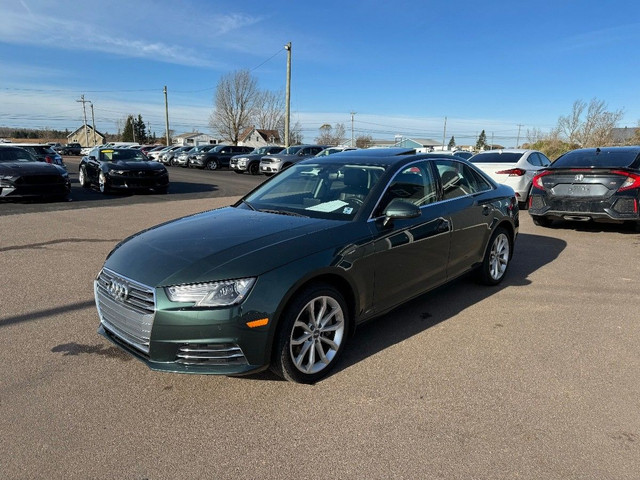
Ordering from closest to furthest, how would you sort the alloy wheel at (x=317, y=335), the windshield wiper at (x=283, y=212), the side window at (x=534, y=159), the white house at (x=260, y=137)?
the alloy wheel at (x=317, y=335), the windshield wiper at (x=283, y=212), the side window at (x=534, y=159), the white house at (x=260, y=137)

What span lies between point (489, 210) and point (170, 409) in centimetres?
394

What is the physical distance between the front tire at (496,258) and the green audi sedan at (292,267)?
548 mm

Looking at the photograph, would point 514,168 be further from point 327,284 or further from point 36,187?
point 36,187

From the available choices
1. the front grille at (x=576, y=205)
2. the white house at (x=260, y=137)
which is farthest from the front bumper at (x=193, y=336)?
the white house at (x=260, y=137)

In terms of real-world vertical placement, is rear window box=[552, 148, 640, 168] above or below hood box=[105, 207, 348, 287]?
above

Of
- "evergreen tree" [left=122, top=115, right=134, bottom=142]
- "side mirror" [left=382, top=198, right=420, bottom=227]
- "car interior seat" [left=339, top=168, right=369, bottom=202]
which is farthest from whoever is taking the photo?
"evergreen tree" [left=122, top=115, right=134, bottom=142]

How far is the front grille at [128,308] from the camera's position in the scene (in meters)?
2.82

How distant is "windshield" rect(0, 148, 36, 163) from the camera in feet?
41.6

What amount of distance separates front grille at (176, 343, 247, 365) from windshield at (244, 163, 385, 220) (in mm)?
1348

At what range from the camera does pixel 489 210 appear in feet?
16.9

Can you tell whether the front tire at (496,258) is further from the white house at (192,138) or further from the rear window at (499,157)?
the white house at (192,138)

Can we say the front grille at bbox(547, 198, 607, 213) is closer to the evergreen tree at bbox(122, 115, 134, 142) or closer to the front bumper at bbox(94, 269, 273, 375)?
the front bumper at bbox(94, 269, 273, 375)

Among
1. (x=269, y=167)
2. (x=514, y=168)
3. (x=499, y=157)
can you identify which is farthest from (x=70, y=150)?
(x=514, y=168)

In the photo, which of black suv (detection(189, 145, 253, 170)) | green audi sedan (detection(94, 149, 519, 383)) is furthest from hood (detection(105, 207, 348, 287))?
black suv (detection(189, 145, 253, 170))
